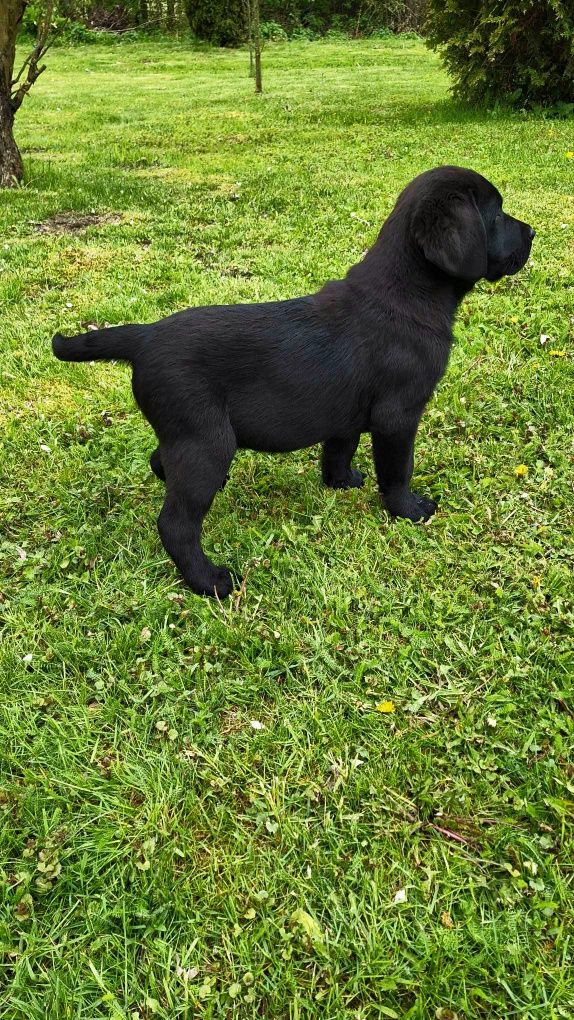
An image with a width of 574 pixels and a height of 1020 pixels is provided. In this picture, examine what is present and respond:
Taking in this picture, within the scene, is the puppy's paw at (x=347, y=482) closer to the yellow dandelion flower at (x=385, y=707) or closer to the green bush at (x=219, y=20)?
the yellow dandelion flower at (x=385, y=707)

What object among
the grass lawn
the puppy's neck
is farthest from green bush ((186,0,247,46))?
the puppy's neck

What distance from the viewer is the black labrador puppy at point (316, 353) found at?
8.40ft

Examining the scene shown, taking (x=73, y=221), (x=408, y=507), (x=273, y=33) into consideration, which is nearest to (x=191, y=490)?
(x=408, y=507)

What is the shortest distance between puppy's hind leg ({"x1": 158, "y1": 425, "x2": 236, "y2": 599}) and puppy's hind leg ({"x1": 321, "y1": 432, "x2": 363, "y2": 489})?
2.88 ft

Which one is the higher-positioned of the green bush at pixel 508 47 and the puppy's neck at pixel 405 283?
the green bush at pixel 508 47

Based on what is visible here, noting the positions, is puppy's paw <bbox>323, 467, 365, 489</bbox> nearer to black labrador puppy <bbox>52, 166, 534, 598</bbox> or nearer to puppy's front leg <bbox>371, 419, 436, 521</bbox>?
puppy's front leg <bbox>371, 419, 436, 521</bbox>

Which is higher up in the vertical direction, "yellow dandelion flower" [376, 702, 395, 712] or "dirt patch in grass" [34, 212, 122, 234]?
"dirt patch in grass" [34, 212, 122, 234]

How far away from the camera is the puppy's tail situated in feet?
8.39

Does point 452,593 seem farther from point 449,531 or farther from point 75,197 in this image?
point 75,197

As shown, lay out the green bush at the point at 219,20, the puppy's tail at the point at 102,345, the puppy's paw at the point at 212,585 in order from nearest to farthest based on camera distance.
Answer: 1. the puppy's tail at the point at 102,345
2. the puppy's paw at the point at 212,585
3. the green bush at the point at 219,20

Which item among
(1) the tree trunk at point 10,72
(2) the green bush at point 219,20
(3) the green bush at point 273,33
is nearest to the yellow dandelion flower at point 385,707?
(1) the tree trunk at point 10,72

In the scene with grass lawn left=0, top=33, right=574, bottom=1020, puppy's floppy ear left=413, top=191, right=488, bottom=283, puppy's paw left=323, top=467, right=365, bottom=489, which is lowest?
grass lawn left=0, top=33, right=574, bottom=1020

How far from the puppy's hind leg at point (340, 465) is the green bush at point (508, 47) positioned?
9636mm

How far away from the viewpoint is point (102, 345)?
2.56 metres
